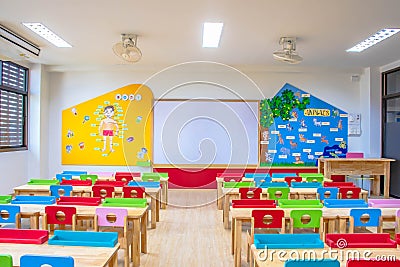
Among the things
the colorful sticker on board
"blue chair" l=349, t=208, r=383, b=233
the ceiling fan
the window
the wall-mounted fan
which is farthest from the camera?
the colorful sticker on board

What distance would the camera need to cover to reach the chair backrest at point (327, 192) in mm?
→ 4694

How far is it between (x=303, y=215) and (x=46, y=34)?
16.4ft

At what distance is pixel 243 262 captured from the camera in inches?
152

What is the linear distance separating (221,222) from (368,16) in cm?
356

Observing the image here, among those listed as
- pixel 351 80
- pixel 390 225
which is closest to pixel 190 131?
pixel 351 80

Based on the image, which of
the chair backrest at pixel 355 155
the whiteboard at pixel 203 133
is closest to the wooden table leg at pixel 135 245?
the whiteboard at pixel 203 133

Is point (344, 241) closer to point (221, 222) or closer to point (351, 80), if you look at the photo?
point (221, 222)

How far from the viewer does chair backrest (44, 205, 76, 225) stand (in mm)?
3348

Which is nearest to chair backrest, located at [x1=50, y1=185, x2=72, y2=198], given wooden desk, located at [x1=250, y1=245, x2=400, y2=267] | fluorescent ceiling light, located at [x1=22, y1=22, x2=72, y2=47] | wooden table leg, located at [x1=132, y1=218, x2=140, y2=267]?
wooden table leg, located at [x1=132, y1=218, x2=140, y2=267]

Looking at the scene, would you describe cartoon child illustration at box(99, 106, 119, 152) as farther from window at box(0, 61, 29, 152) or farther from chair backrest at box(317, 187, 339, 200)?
chair backrest at box(317, 187, 339, 200)

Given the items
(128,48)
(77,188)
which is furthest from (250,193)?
(128,48)

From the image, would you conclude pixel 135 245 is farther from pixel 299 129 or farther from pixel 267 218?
pixel 299 129

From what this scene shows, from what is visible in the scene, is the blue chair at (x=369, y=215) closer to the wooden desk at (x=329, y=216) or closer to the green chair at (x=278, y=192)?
the wooden desk at (x=329, y=216)

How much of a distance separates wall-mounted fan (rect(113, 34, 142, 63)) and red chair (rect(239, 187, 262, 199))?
277 cm
